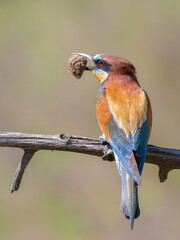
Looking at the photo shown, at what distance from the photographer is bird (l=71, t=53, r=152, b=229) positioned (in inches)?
154

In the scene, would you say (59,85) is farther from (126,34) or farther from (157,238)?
(157,238)

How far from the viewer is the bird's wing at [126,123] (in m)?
3.93

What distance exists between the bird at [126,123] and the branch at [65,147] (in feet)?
0.34

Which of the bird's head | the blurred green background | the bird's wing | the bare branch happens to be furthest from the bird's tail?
the blurred green background

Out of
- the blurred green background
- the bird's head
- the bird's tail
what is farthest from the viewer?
the blurred green background

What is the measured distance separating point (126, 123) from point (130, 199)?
47 centimetres

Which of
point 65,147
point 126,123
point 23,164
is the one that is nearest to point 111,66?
point 126,123

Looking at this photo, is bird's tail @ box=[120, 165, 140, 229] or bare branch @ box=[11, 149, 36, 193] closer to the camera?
bare branch @ box=[11, 149, 36, 193]

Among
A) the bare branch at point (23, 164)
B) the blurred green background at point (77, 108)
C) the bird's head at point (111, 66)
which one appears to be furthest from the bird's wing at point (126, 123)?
the blurred green background at point (77, 108)

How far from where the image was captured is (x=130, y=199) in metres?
3.92

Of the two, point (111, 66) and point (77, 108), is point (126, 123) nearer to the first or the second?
point (111, 66)

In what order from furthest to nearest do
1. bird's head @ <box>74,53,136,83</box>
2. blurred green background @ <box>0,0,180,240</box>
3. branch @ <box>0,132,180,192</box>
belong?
blurred green background @ <box>0,0,180,240</box>, bird's head @ <box>74,53,136,83</box>, branch @ <box>0,132,180,192</box>

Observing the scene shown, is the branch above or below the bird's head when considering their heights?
below

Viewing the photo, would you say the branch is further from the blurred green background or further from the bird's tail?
the blurred green background
